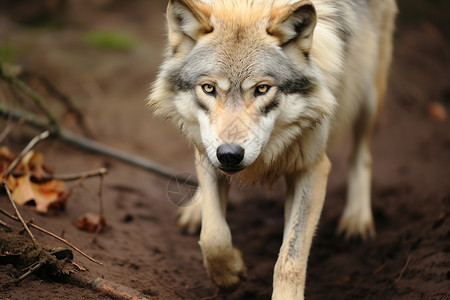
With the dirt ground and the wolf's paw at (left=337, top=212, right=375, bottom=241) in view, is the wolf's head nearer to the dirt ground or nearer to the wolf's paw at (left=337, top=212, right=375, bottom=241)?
the dirt ground

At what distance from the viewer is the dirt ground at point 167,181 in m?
3.62

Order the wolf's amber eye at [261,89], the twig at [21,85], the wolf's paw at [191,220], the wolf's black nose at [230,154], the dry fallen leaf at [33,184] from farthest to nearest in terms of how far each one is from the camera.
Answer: the wolf's paw at [191,220], the twig at [21,85], the dry fallen leaf at [33,184], the wolf's amber eye at [261,89], the wolf's black nose at [230,154]

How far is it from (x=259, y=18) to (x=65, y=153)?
3.31 m

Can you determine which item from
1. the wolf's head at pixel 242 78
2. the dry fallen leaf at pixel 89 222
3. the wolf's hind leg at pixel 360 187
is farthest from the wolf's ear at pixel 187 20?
the wolf's hind leg at pixel 360 187

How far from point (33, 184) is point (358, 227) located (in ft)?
10.0

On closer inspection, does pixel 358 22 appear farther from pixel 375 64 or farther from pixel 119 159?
pixel 119 159

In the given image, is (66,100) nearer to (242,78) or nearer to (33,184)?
(33,184)

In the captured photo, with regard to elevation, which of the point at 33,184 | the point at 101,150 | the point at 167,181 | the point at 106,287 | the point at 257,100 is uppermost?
the point at 257,100

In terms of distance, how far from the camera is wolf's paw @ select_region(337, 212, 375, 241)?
5.03 metres

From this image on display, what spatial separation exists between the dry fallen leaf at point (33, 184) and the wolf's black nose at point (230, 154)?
5.63ft

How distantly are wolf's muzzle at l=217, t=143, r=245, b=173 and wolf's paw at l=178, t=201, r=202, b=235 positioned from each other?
2225 mm

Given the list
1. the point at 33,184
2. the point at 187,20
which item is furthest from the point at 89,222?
the point at 187,20

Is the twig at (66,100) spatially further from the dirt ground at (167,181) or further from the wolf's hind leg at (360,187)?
the wolf's hind leg at (360,187)

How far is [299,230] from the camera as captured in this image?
343 centimetres
